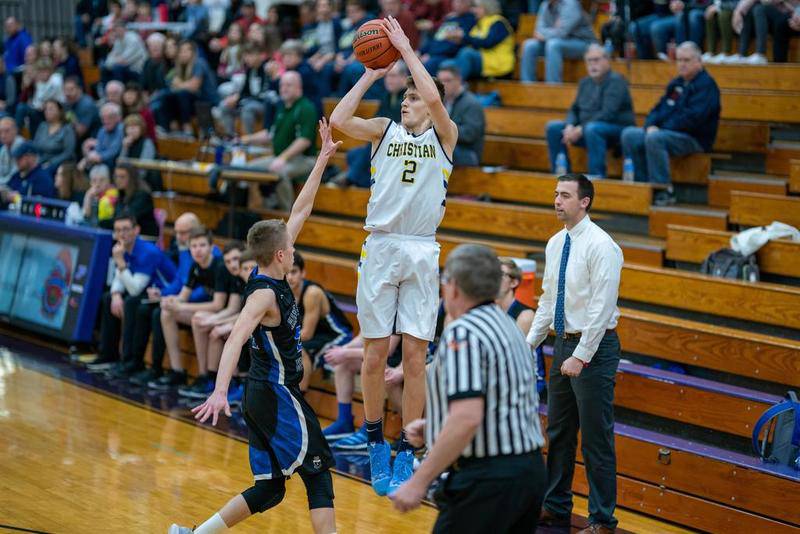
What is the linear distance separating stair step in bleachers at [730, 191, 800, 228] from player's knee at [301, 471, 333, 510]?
472 centimetres

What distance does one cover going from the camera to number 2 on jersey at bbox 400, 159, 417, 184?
227 inches

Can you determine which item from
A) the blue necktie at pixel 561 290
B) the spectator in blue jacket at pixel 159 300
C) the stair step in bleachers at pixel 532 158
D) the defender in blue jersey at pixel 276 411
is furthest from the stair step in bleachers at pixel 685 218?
the defender in blue jersey at pixel 276 411

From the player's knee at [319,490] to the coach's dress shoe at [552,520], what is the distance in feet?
5.21

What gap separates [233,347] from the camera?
4.99 metres

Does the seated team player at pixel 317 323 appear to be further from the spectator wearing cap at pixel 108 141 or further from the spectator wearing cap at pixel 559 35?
the spectator wearing cap at pixel 108 141

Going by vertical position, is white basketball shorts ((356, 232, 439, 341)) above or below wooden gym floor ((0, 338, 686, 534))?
above

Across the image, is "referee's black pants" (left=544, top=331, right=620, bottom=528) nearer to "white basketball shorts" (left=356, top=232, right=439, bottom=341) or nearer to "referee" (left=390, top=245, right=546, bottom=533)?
"white basketball shorts" (left=356, top=232, right=439, bottom=341)

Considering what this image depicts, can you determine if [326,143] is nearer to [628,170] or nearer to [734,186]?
[628,170]

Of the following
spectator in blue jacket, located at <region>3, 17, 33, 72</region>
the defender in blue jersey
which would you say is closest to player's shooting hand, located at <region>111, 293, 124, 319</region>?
the defender in blue jersey

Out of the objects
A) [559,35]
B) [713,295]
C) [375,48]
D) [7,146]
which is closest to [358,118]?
[375,48]

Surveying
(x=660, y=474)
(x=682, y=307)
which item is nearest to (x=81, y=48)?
(x=682, y=307)

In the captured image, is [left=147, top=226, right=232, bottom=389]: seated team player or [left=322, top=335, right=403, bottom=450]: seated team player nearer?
[left=322, top=335, right=403, bottom=450]: seated team player

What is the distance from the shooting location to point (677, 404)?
702 centimetres

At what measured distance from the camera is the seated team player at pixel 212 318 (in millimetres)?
8984
